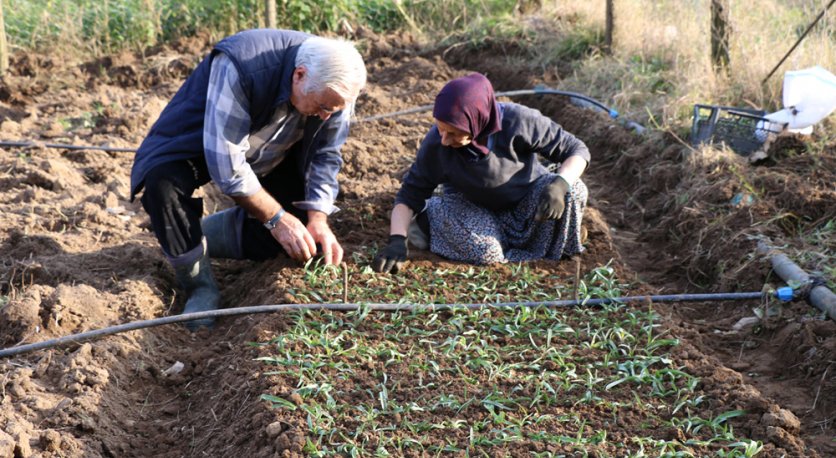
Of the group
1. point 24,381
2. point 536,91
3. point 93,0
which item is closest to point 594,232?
point 536,91

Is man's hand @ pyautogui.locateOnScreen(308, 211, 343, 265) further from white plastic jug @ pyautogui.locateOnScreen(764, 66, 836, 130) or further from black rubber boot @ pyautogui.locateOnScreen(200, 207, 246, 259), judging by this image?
white plastic jug @ pyautogui.locateOnScreen(764, 66, 836, 130)

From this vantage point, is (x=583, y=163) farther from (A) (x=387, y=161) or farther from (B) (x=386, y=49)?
(B) (x=386, y=49)

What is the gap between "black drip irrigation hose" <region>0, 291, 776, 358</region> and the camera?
364cm

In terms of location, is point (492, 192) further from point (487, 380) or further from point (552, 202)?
point (487, 380)

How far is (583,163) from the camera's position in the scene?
434 cm

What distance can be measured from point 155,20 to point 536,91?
4.20 metres

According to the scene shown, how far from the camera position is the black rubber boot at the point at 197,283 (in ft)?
13.5

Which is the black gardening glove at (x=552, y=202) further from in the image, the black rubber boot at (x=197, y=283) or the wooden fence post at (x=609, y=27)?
the wooden fence post at (x=609, y=27)

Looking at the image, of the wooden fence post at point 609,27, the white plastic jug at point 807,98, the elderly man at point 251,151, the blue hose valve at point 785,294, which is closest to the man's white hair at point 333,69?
the elderly man at point 251,151

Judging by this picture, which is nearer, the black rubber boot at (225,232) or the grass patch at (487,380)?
the grass patch at (487,380)

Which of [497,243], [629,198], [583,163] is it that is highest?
[583,163]

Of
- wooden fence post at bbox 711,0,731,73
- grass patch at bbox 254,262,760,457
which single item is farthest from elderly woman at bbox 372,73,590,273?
wooden fence post at bbox 711,0,731,73

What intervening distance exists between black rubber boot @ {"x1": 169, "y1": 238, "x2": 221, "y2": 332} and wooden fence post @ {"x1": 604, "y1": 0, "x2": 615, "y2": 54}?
4.77 m

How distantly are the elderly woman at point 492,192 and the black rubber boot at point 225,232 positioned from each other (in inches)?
29.3
